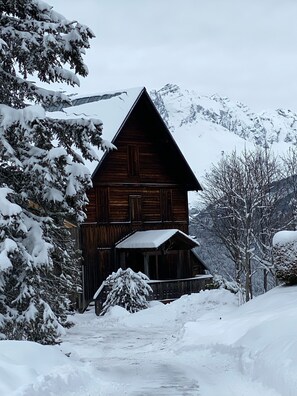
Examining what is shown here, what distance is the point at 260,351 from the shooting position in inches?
433

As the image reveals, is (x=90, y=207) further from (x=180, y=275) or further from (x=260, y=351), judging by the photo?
(x=260, y=351)

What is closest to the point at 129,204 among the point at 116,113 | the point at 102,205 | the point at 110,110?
the point at 102,205

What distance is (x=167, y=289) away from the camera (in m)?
30.9

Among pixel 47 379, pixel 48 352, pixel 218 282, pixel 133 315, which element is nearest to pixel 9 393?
pixel 47 379

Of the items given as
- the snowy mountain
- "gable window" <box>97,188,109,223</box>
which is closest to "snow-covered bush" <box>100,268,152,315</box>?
"gable window" <box>97,188,109,223</box>

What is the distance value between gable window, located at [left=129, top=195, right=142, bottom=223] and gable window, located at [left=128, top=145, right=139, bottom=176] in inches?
52.4

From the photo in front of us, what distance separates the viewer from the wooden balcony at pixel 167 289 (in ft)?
96.4

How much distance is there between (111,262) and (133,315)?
25.4ft

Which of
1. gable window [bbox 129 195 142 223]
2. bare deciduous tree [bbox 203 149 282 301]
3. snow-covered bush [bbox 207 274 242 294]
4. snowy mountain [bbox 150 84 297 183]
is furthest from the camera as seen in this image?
snowy mountain [bbox 150 84 297 183]

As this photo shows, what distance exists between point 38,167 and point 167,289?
20.4m

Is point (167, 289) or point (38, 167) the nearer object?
point (38, 167)

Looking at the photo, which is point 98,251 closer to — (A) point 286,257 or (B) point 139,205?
(B) point 139,205

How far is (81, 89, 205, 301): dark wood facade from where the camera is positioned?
32656 mm

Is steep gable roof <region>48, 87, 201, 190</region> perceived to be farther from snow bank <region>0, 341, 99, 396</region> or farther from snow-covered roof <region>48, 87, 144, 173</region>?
snow bank <region>0, 341, 99, 396</region>
